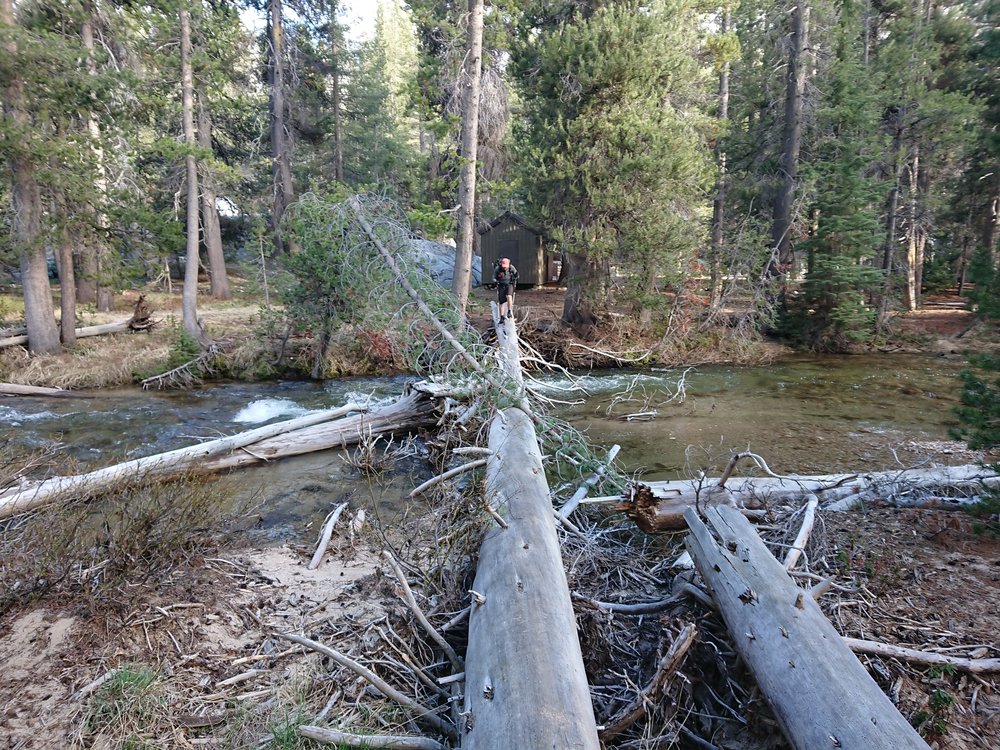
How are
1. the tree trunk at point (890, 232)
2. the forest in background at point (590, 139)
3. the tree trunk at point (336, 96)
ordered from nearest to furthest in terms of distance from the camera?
the forest in background at point (590, 139), the tree trunk at point (890, 232), the tree trunk at point (336, 96)

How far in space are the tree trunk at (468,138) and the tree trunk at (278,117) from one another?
10.6 m

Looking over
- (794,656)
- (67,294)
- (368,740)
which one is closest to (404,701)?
(368,740)

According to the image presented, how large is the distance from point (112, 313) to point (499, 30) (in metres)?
14.8

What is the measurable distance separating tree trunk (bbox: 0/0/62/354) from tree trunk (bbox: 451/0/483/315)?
29.2 ft

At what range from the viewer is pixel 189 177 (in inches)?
548

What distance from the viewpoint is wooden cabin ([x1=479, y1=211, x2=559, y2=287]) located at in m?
27.3

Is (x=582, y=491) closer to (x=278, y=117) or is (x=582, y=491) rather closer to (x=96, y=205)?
(x=96, y=205)

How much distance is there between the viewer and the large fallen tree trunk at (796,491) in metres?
5.54

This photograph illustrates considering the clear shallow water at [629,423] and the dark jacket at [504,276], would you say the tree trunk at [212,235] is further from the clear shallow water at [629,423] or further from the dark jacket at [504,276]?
the dark jacket at [504,276]

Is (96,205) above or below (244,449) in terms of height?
above

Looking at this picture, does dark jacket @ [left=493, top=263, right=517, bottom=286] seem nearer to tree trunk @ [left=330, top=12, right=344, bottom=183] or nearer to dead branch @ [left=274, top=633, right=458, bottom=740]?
dead branch @ [left=274, top=633, right=458, bottom=740]

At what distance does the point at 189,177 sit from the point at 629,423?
11.9m

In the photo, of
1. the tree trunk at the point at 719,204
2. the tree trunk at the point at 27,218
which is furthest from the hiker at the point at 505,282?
the tree trunk at the point at 27,218

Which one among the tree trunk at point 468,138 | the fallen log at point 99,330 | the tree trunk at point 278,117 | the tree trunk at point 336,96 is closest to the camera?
the tree trunk at point 468,138
